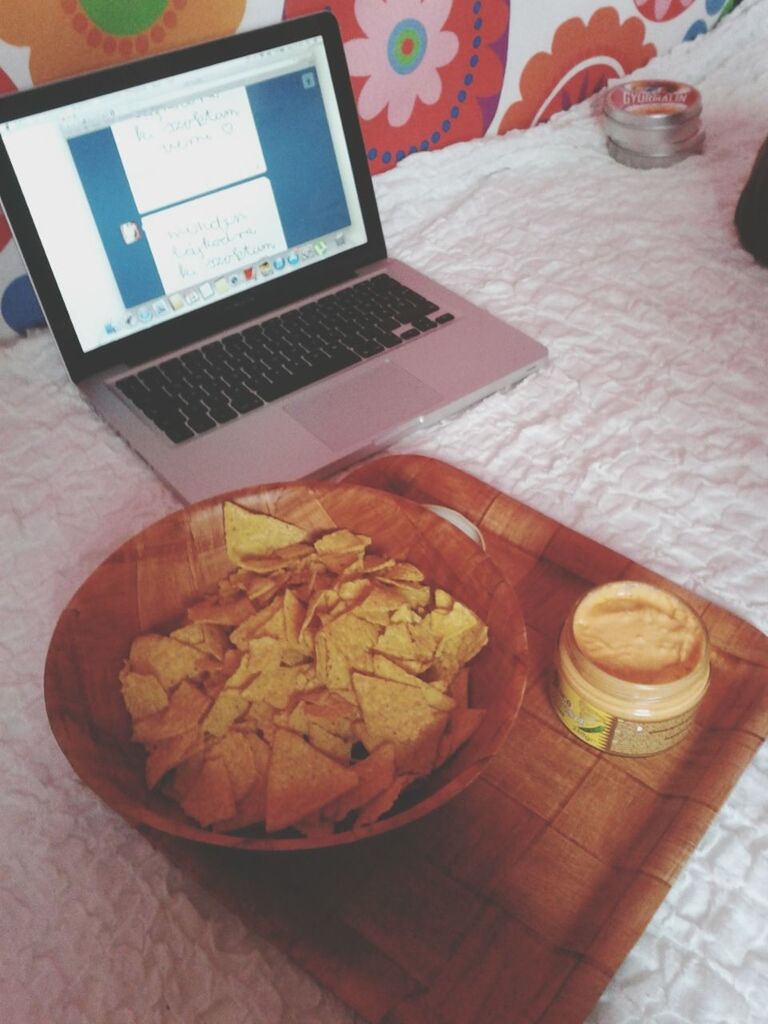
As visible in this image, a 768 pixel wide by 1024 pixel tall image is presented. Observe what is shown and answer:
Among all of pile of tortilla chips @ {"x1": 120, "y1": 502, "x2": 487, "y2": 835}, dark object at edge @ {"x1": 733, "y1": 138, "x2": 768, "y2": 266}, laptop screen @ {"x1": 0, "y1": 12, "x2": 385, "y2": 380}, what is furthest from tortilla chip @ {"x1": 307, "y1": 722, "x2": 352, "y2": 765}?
dark object at edge @ {"x1": 733, "y1": 138, "x2": 768, "y2": 266}

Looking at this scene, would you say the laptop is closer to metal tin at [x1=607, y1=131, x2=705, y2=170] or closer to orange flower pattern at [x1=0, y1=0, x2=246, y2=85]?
orange flower pattern at [x1=0, y1=0, x2=246, y2=85]

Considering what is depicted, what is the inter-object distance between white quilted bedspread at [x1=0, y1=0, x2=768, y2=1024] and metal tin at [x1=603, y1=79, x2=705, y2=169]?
0.02 metres

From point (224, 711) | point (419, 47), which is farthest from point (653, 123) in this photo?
point (224, 711)

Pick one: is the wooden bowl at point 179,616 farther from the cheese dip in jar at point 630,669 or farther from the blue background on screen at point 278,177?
the blue background on screen at point 278,177

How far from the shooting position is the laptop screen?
70 cm

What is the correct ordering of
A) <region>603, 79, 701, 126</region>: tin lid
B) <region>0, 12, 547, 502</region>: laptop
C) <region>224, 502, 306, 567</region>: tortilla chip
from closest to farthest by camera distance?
<region>224, 502, 306, 567</region>: tortilla chip < <region>0, 12, 547, 502</region>: laptop < <region>603, 79, 701, 126</region>: tin lid

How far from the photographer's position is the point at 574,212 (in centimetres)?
102


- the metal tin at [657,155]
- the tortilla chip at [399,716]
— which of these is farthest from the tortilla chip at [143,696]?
the metal tin at [657,155]

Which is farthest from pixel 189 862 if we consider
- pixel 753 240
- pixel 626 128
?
pixel 626 128

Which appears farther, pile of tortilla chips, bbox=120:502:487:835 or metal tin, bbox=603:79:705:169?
metal tin, bbox=603:79:705:169

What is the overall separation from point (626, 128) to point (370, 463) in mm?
682

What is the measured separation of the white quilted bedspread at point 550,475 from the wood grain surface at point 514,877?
0.02m

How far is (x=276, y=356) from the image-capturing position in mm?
781

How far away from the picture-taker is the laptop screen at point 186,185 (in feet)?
2.31
